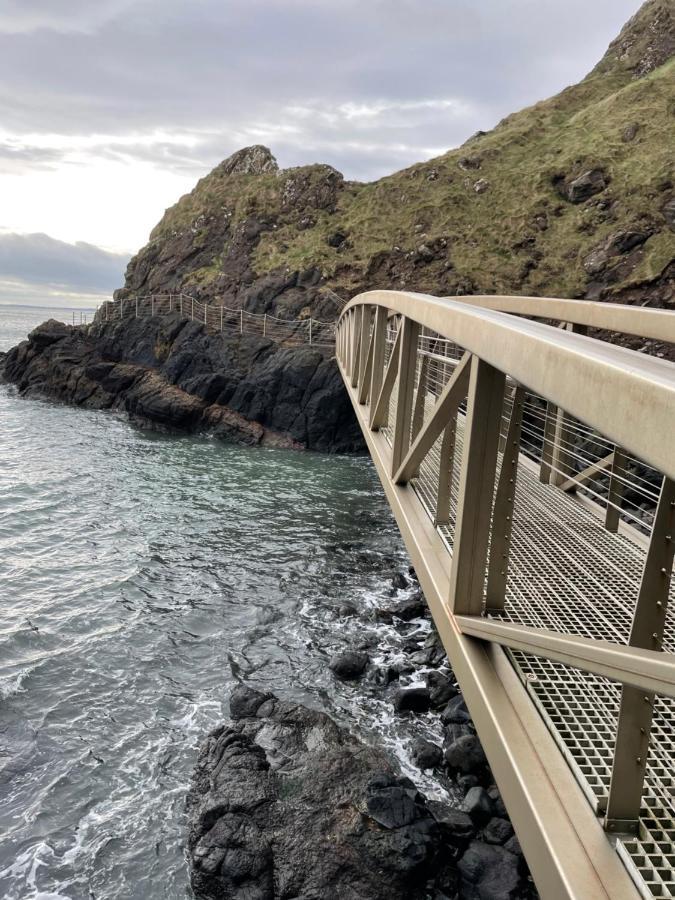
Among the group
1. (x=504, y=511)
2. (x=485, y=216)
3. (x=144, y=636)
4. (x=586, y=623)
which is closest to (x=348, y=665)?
(x=144, y=636)

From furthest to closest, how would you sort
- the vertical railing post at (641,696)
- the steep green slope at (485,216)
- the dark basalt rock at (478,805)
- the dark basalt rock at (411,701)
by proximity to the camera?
the steep green slope at (485,216)
the dark basalt rock at (411,701)
the dark basalt rock at (478,805)
the vertical railing post at (641,696)

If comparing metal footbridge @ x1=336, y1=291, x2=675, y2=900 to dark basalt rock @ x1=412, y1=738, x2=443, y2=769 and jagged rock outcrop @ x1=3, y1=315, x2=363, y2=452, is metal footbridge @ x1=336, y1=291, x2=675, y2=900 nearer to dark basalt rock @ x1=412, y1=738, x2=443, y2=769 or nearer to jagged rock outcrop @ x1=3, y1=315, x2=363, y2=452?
dark basalt rock @ x1=412, y1=738, x2=443, y2=769

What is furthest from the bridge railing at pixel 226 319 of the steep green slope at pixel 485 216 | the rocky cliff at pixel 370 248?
the steep green slope at pixel 485 216

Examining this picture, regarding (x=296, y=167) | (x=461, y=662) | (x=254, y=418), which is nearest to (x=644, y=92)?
(x=296, y=167)

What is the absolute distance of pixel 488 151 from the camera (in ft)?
132

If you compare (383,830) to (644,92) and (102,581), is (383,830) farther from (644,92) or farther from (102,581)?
(644,92)

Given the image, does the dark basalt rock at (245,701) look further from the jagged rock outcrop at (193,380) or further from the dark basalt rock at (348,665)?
the jagged rock outcrop at (193,380)

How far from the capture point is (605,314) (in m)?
5.59

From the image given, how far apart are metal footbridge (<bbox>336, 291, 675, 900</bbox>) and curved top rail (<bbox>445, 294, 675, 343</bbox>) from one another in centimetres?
4

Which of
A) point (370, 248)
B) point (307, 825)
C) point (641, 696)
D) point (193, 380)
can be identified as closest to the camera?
point (641, 696)

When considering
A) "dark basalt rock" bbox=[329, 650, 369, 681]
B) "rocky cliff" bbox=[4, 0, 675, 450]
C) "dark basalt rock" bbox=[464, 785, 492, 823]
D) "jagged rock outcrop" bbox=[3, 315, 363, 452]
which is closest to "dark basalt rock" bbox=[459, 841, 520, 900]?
"dark basalt rock" bbox=[464, 785, 492, 823]

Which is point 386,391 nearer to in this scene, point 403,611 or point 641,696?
point 403,611

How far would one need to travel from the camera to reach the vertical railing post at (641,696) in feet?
5.46

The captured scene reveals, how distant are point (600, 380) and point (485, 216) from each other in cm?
3821
